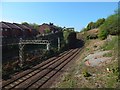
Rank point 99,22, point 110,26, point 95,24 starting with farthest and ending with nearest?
1. point 95,24
2. point 99,22
3. point 110,26

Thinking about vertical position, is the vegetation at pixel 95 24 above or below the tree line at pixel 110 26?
above

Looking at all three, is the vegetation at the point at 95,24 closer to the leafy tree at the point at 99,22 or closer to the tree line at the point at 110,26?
the leafy tree at the point at 99,22

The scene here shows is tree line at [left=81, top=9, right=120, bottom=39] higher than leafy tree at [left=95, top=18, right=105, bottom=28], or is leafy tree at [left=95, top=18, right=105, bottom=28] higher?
leafy tree at [left=95, top=18, right=105, bottom=28]

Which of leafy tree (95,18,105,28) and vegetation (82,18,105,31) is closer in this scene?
leafy tree (95,18,105,28)

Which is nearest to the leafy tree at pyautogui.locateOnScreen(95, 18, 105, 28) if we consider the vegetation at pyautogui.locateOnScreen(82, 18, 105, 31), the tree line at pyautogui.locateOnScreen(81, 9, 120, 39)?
the vegetation at pyautogui.locateOnScreen(82, 18, 105, 31)

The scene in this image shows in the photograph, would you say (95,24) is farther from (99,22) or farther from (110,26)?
(110,26)

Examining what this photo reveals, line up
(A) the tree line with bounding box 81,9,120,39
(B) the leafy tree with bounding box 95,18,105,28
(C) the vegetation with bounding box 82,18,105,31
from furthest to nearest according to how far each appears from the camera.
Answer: (C) the vegetation with bounding box 82,18,105,31 < (B) the leafy tree with bounding box 95,18,105,28 < (A) the tree line with bounding box 81,9,120,39

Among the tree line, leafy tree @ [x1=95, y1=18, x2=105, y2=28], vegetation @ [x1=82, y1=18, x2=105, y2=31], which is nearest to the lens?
the tree line

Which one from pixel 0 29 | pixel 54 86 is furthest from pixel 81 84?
pixel 0 29

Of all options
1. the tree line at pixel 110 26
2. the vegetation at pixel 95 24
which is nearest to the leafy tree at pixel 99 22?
the vegetation at pixel 95 24

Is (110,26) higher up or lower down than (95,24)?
lower down

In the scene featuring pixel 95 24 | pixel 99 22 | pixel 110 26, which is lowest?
pixel 110 26

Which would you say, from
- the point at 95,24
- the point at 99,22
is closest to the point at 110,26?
the point at 99,22

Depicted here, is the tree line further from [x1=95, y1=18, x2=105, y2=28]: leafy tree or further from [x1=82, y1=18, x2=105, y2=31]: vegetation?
[x1=82, y1=18, x2=105, y2=31]: vegetation
